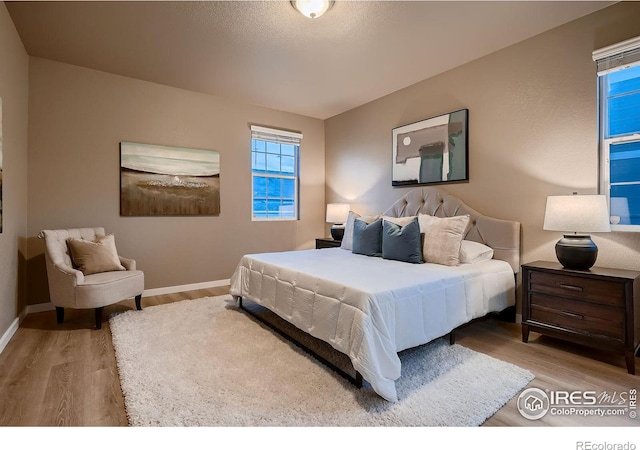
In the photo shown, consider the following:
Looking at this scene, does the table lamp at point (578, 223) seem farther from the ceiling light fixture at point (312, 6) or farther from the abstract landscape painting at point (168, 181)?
the abstract landscape painting at point (168, 181)

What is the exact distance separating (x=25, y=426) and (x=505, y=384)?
101 inches

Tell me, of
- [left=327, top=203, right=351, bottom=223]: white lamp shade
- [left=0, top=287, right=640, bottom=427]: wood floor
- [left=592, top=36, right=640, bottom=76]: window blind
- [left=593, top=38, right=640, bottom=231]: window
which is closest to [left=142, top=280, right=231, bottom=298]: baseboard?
[left=0, top=287, right=640, bottom=427]: wood floor

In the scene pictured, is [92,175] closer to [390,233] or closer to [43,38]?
[43,38]

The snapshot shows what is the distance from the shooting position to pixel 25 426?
1.50 m

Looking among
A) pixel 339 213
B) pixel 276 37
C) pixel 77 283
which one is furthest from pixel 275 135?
pixel 77 283

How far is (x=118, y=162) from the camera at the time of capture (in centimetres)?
368

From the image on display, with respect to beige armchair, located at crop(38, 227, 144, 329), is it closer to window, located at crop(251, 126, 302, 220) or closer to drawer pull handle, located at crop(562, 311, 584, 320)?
window, located at crop(251, 126, 302, 220)

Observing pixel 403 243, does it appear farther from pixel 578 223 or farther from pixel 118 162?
pixel 118 162

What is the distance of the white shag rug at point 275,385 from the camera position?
1.56 meters

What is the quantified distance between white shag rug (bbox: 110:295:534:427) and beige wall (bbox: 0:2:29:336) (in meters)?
1.00

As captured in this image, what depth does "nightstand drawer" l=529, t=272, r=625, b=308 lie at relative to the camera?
2061 millimetres

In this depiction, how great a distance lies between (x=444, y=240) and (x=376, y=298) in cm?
131

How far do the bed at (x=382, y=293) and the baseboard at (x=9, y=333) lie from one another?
5.77 feet
